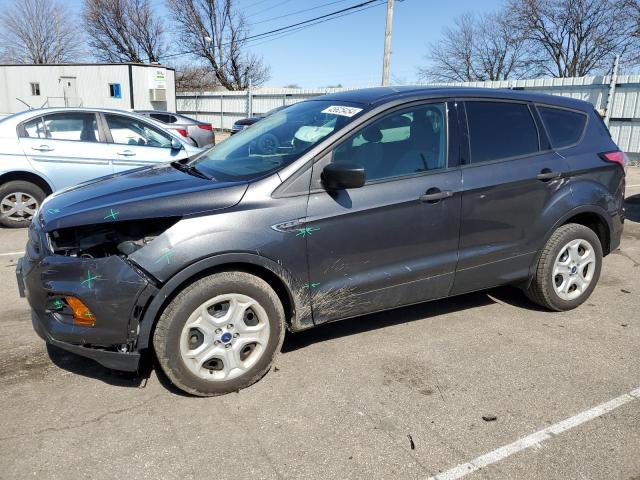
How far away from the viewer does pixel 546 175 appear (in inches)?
157

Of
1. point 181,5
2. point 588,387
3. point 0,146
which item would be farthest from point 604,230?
point 181,5

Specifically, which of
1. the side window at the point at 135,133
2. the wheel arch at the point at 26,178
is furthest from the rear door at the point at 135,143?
the wheel arch at the point at 26,178

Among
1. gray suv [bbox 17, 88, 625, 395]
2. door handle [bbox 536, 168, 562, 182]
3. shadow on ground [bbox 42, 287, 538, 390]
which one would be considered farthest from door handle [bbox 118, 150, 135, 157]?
door handle [bbox 536, 168, 562, 182]

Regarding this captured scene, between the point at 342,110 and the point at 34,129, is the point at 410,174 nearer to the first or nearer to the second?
the point at 342,110

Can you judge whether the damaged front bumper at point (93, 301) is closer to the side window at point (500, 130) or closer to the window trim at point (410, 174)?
the window trim at point (410, 174)

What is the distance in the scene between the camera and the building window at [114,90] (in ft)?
94.8

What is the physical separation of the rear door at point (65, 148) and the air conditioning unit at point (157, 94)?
78.4 ft

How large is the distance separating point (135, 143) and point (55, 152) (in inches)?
40.5

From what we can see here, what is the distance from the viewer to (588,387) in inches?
128

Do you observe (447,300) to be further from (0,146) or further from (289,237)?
(0,146)

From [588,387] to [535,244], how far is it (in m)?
1.22

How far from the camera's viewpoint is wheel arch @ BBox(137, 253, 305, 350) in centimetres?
282

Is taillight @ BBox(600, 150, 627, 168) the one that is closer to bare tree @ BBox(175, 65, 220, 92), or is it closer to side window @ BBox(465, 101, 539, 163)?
side window @ BBox(465, 101, 539, 163)

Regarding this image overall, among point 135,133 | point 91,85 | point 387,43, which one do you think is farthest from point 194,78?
point 135,133
